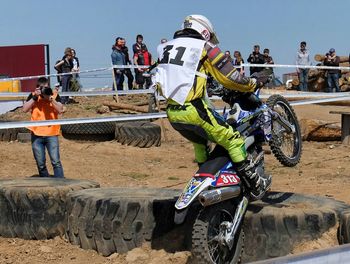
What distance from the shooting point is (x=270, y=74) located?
219 inches

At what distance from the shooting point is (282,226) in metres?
4.83

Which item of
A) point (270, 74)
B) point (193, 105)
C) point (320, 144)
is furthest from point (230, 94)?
point (320, 144)

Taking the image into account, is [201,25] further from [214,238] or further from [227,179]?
A: [214,238]

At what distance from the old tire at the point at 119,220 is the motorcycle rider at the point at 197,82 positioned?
816mm

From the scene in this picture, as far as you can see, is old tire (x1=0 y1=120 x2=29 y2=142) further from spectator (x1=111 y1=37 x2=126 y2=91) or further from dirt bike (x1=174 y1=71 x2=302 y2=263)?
dirt bike (x1=174 y1=71 x2=302 y2=263)

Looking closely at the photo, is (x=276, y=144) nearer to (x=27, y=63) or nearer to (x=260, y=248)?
(x=260, y=248)

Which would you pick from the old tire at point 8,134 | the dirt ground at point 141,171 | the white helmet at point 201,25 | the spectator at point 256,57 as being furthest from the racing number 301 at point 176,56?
the spectator at point 256,57

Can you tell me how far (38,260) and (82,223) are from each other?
18.9 inches

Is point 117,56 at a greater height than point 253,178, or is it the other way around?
point 117,56

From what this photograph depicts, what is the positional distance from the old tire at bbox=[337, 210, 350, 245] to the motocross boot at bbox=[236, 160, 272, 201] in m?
0.64

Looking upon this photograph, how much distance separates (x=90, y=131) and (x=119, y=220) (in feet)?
24.5

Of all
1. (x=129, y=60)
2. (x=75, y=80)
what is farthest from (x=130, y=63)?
(x=75, y=80)

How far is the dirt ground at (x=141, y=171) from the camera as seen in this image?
538cm

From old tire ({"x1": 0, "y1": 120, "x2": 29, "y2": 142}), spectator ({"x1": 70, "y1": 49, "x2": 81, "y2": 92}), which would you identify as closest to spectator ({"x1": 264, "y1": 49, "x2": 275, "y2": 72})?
spectator ({"x1": 70, "y1": 49, "x2": 81, "y2": 92})
